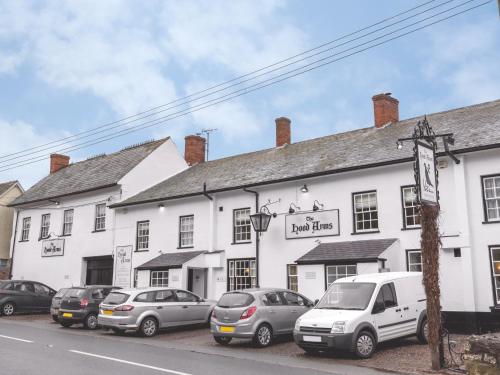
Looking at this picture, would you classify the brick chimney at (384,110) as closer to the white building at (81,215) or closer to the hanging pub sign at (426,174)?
the white building at (81,215)

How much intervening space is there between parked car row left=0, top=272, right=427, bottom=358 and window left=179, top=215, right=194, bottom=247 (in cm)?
504

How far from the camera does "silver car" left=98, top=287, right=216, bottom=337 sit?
16750mm

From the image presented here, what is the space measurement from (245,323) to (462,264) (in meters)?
7.23

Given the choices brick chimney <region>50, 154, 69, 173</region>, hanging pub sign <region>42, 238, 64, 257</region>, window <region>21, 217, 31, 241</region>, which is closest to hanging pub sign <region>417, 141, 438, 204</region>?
hanging pub sign <region>42, 238, 64, 257</region>

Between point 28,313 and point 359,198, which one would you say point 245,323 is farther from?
point 28,313

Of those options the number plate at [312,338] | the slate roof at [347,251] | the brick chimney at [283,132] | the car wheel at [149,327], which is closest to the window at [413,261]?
the slate roof at [347,251]

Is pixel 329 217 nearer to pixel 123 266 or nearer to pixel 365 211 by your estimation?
pixel 365 211

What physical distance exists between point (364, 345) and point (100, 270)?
62.8 feet

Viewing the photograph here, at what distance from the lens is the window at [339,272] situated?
18000 mm

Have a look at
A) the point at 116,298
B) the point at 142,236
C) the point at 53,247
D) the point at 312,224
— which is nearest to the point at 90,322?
the point at 116,298

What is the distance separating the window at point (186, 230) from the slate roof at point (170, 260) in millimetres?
611

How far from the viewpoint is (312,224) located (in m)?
20.2

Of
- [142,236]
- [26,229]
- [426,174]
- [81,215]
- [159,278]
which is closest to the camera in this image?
[426,174]

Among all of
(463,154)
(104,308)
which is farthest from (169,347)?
(463,154)
